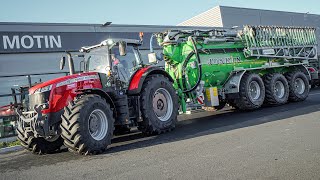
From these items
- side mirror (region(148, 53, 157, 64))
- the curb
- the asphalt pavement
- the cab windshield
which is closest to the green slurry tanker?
side mirror (region(148, 53, 157, 64))

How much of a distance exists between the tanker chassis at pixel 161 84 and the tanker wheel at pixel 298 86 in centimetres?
4

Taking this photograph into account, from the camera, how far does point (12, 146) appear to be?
35.1 ft

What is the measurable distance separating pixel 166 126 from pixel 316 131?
12.3 ft

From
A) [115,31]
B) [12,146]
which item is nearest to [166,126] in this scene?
[12,146]

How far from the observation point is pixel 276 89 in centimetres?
1455

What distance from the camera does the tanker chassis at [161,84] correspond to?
7777 mm

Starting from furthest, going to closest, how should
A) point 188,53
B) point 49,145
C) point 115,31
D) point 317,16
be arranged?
point 317,16 → point 115,31 → point 188,53 → point 49,145

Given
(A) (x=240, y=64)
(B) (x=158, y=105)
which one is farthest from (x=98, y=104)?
(A) (x=240, y=64)

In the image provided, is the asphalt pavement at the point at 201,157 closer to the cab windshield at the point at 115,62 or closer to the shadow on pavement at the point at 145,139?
the shadow on pavement at the point at 145,139

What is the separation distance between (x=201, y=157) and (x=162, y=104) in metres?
3.78

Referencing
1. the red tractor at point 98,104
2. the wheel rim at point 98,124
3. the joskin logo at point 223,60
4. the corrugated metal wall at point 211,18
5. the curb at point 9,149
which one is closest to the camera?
the red tractor at point 98,104

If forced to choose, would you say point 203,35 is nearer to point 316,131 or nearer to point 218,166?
point 316,131

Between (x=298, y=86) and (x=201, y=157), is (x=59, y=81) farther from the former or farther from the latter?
(x=298, y=86)

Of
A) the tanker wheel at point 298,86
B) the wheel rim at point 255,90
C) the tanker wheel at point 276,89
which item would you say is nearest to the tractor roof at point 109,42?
the wheel rim at point 255,90
